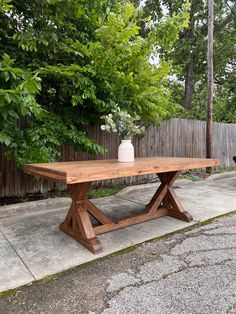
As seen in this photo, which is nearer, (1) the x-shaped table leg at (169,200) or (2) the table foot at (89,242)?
(2) the table foot at (89,242)

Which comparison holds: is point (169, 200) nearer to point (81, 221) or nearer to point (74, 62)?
point (81, 221)

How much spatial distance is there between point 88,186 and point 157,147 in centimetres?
362

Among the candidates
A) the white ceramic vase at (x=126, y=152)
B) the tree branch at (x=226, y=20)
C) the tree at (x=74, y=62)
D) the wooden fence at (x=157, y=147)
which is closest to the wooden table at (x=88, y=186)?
the white ceramic vase at (x=126, y=152)

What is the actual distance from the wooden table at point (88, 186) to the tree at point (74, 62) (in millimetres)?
888

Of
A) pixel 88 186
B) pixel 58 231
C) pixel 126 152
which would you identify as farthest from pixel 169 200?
pixel 58 231

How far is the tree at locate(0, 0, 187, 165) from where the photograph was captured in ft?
10.6

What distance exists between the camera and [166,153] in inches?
236

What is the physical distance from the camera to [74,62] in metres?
3.80

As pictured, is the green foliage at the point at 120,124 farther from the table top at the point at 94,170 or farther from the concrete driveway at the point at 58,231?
the concrete driveway at the point at 58,231

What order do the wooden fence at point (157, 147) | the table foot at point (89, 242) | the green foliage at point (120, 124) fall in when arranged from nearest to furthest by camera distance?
the table foot at point (89, 242) → the green foliage at point (120, 124) → the wooden fence at point (157, 147)

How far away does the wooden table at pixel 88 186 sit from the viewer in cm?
209

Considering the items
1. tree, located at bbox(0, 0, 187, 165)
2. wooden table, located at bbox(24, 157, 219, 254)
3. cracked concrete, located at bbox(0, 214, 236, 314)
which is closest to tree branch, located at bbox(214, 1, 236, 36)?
tree, located at bbox(0, 0, 187, 165)

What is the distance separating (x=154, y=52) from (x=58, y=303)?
3.71 m

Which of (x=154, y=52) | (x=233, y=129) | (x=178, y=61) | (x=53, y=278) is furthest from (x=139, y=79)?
(x=178, y=61)
